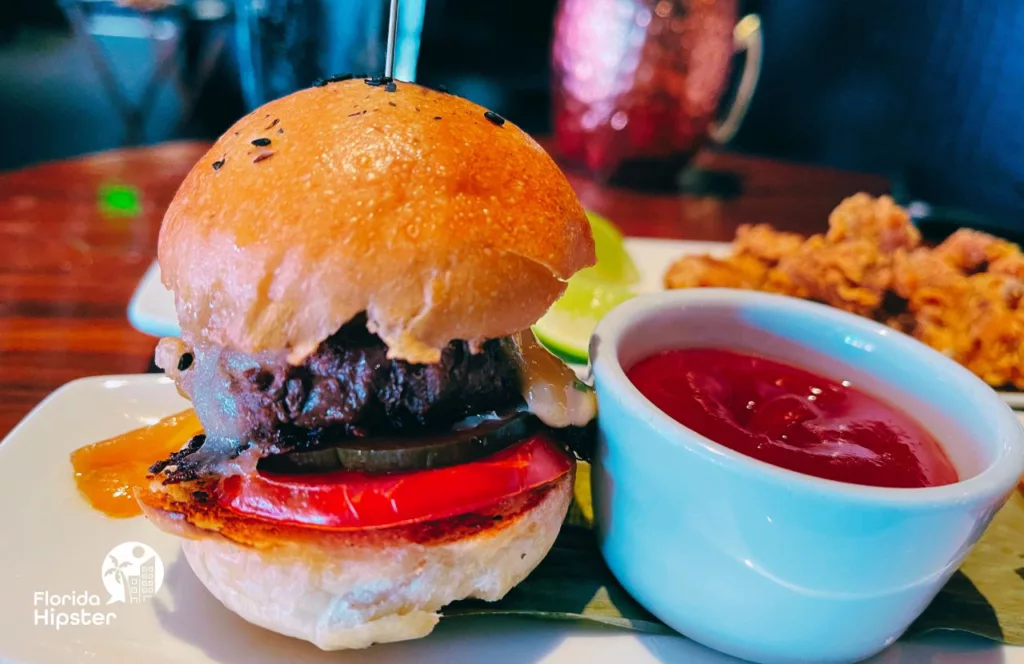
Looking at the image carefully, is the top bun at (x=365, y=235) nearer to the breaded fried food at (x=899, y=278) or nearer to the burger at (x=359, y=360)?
the burger at (x=359, y=360)

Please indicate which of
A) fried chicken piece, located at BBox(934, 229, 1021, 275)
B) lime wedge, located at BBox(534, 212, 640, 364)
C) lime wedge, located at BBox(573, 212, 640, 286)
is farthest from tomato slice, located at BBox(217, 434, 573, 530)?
fried chicken piece, located at BBox(934, 229, 1021, 275)

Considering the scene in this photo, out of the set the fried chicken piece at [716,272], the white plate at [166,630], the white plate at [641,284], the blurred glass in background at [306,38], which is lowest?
the white plate at [641,284]

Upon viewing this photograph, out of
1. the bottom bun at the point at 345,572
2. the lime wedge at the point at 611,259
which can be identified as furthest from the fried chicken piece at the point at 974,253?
the bottom bun at the point at 345,572

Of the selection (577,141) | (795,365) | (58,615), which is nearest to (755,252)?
(795,365)

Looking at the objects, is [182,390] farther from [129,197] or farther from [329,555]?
[129,197]

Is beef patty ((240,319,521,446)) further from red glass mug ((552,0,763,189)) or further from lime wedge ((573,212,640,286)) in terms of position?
red glass mug ((552,0,763,189))

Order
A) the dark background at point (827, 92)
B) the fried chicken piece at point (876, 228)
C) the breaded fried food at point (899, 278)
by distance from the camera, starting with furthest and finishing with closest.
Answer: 1. the dark background at point (827, 92)
2. the fried chicken piece at point (876, 228)
3. the breaded fried food at point (899, 278)
